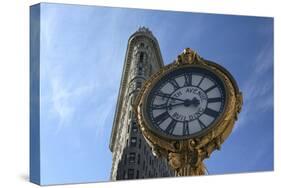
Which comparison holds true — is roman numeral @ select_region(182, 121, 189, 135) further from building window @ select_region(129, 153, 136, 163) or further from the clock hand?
building window @ select_region(129, 153, 136, 163)

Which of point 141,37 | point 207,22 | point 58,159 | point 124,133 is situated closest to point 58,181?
point 58,159

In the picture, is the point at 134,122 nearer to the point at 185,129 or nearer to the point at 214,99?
the point at 185,129

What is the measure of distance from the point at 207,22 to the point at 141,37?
751 mm

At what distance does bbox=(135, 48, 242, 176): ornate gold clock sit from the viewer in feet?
27.3

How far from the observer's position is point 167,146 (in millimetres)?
8375

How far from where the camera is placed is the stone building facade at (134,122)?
806cm

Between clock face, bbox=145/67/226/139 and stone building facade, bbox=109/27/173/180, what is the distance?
17cm

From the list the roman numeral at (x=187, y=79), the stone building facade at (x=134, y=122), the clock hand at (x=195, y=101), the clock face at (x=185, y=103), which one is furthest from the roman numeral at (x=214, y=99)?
the stone building facade at (x=134, y=122)

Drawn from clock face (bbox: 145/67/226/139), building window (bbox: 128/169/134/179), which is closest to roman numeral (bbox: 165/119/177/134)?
clock face (bbox: 145/67/226/139)

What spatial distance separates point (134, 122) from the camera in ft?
27.2

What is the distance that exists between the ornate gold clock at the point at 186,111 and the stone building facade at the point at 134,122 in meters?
0.07

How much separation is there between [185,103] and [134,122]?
20.1 inches

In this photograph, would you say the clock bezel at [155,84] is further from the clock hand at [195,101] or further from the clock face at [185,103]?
the clock hand at [195,101]

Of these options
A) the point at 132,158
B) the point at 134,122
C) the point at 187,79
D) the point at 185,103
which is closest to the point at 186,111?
the point at 185,103
